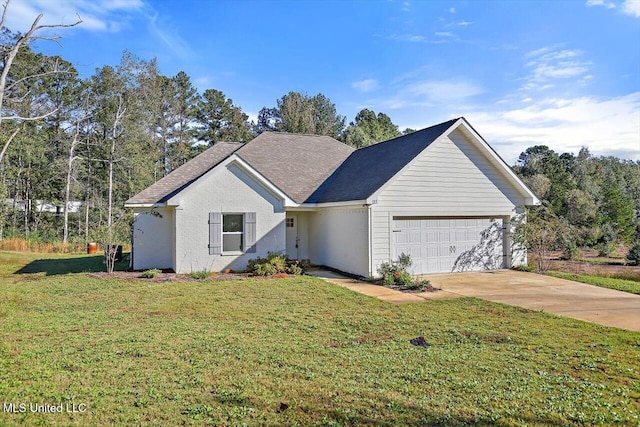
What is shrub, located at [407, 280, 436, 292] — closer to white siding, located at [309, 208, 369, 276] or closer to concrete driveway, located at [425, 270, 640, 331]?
concrete driveway, located at [425, 270, 640, 331]

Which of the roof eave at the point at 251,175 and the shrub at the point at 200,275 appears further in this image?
the roof eave at the point at 251,175

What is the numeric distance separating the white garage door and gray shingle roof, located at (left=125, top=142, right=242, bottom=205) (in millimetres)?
7875

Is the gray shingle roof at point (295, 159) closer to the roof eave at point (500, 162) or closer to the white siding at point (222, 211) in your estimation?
the white siding at point (222, 211)

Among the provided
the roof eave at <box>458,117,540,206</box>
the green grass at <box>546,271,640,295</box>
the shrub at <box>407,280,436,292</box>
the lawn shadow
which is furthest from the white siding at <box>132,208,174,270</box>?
the green grass at <box>546,271,640,295</box>

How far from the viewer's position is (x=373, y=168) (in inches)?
584

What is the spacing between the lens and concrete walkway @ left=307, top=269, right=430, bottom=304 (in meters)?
9.73

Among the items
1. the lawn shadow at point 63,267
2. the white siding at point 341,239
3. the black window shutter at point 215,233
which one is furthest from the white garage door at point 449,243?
the lawn shadow at point 63,267

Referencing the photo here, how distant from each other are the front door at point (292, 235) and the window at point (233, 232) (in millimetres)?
2304

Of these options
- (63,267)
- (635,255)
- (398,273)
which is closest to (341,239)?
(398,273)

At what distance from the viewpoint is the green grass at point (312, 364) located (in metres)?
3.87

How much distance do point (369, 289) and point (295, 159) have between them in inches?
352

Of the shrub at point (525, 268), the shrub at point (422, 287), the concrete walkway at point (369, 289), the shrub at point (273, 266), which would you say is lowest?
the concrete walkway at point (369, 289)

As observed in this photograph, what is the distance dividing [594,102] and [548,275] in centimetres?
813

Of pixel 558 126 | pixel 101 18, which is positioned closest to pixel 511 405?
pixel 101 18
